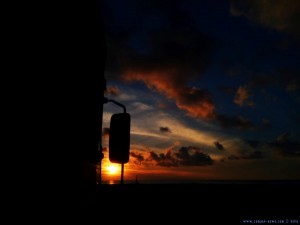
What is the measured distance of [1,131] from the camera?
4.37 feet

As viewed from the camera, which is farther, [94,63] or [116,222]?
[116,222]

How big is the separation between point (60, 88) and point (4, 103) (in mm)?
838

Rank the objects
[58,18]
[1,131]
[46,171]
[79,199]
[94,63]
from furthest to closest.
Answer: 1. [94,63]
2. [79,199]
3. [58,18]
4. [46,171]
5. [1,131]

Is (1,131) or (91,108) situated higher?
(91,108)

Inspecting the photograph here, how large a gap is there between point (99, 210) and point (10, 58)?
7.90ft

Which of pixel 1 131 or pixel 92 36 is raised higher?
pixel 92 36

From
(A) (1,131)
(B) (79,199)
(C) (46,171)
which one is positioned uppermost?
(A) (1,131)

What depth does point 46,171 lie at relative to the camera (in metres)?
1.92

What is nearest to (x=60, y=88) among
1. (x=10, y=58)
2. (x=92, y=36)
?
(x=10, y=58)

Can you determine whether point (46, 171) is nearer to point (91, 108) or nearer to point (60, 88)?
point (60, 88)

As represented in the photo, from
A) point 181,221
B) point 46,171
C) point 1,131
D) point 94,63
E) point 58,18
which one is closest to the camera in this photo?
point 1,131

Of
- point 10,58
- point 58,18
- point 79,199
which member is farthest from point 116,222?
point 10,58

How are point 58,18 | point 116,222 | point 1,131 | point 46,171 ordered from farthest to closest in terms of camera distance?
point 116,222, point 58,18, point 46,171, point 1,131

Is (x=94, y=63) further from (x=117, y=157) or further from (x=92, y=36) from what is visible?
(x=117, y=157)
